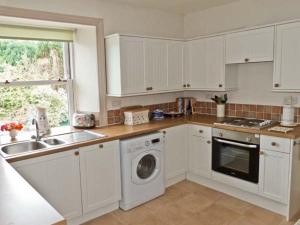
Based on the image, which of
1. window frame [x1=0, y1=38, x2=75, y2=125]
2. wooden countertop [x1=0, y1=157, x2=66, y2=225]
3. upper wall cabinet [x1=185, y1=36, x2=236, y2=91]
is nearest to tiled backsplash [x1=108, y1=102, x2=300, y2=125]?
upper wall cabinet [x1=185, y1=36, x2=236, y2=91]

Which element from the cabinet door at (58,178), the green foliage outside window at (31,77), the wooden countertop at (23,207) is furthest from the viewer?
the green foliage outside window at (31,77)

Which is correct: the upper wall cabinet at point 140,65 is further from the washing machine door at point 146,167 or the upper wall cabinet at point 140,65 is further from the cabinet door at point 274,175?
the cabinet door at point 274,175

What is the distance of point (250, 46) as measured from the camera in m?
3.10

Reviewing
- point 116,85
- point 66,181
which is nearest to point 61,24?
point 116,85

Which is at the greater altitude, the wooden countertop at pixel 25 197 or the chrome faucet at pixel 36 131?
the chrome faucet at pixel 36 131

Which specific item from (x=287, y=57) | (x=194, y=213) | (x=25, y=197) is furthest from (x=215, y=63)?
(x=25, y=197)

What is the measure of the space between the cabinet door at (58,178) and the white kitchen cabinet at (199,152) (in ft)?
5.30

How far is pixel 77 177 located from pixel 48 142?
1.83 feet

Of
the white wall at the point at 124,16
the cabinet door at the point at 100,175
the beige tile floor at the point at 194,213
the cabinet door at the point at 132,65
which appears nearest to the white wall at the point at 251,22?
the white wall at the point at 124,16

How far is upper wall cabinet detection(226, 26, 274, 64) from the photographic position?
2.95 metres

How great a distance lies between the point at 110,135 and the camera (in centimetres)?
282

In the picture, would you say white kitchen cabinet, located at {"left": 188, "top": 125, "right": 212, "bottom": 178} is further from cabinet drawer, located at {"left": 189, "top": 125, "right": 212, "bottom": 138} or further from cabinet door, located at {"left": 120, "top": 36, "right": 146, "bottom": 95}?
cabinet door, located at {"left": 120, "top": 36, "right": 146, "bottom": 95}

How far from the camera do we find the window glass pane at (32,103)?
9.85 feet

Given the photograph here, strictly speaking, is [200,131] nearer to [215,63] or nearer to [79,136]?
[215,63]
